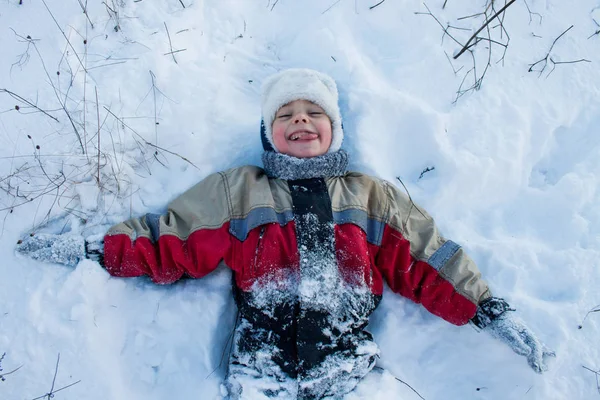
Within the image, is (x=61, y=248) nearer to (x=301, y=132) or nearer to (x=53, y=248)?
(x=53, y=248)

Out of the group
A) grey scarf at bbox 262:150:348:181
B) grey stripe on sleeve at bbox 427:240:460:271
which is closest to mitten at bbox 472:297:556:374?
grey stripe on sleeve at bbox 427:240:460:271

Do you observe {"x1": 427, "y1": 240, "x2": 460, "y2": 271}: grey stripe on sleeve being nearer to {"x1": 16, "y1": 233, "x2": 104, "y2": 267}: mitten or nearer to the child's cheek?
the child's cheek

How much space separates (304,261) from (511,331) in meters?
1.17

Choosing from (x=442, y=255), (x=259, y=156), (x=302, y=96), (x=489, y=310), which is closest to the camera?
(x=489, y=310)

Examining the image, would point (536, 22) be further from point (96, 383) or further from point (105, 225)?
point (96, 383)

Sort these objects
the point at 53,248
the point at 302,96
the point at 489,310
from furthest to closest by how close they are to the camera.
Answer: the point at 302,96 < the point at 489,310 < the point at 53,248

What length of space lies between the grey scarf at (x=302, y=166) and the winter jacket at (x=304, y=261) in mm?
44

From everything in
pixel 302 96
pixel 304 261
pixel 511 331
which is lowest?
pixel 511 331

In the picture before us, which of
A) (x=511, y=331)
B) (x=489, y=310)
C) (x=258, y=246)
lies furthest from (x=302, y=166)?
(x=511, y=331)

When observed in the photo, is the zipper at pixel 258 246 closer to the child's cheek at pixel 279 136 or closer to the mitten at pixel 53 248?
the child's cheek at pixel 279 136

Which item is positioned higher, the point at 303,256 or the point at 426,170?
the point at 426,170

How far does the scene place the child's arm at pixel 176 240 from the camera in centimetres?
248

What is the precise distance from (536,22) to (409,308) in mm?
2591

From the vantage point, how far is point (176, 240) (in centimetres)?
256
